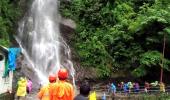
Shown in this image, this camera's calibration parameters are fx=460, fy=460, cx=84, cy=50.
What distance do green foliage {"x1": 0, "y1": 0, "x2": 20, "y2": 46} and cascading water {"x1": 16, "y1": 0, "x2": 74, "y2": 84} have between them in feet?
2.34

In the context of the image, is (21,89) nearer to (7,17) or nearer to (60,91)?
(7,17)

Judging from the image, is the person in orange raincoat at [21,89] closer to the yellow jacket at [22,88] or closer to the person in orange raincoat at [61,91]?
the yellow jacket at [22,88]

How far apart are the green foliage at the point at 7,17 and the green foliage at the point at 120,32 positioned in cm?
380

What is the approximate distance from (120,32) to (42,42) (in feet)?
18.3

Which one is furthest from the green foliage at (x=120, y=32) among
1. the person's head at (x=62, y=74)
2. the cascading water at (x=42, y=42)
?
the person's head at (x=62, y=74)

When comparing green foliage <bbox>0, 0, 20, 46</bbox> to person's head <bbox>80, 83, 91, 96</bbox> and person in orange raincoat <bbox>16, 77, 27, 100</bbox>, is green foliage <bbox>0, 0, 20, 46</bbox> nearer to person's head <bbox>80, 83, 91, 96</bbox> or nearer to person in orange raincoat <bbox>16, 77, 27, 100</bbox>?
person in orange raincoat <bbox>16, 77, 27, 100</bbox>

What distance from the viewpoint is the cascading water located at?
29.1 meters

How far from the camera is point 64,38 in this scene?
105ft

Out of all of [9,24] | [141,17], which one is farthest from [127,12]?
[9,24]

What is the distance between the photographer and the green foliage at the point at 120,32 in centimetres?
2781

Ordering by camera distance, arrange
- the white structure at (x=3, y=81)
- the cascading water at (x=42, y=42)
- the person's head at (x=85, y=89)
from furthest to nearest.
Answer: the cascading water at (x=42, y=42)
the white structure at (x=3, y=81)
the person's head at (x=85, y=89)

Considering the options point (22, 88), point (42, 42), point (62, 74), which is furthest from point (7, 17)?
point (62, 74)

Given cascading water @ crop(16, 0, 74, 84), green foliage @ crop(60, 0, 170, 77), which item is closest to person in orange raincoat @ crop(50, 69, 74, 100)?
cascading water @ crop(16, 0, 74, 84)

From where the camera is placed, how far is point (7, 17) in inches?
1198
